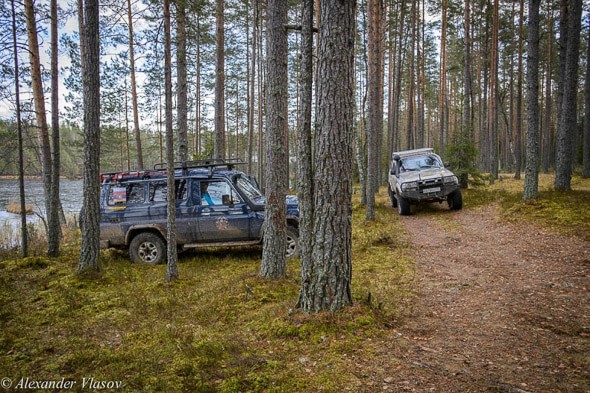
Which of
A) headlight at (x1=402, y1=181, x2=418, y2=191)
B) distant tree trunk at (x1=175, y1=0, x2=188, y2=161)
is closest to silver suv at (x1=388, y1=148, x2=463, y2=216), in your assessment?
headlight at (x1=402, y1=181, x2=418, y2=191)

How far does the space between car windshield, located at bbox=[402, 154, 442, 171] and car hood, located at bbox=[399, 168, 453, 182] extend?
1.59 feet

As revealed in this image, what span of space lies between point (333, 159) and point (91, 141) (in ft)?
17.4

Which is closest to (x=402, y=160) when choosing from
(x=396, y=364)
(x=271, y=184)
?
(x=271, y=184)

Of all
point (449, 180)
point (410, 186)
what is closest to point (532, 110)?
point (449, 180)

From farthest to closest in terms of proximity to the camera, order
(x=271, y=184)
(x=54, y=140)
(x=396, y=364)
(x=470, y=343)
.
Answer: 1. (x=54, y=140)
2. (x=271, y=184)
3. (x=470, y=343)
4. (x=396, y=364)

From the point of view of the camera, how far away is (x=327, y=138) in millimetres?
3980

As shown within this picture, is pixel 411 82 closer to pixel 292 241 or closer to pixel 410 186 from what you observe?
pixel 410 186

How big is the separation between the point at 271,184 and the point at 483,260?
446 centimetres

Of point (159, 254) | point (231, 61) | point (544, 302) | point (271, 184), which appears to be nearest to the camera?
Answer: point (544, 302)

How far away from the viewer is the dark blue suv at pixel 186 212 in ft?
25.8

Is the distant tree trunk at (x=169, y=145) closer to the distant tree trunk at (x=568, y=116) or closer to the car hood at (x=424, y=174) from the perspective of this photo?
the car hood at (x=424, y=174)

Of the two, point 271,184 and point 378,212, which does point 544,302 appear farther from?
point 378,212

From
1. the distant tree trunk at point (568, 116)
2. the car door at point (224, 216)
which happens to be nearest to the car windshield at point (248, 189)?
the car door at point (224, 216)

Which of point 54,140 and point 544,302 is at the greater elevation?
point 54,140
